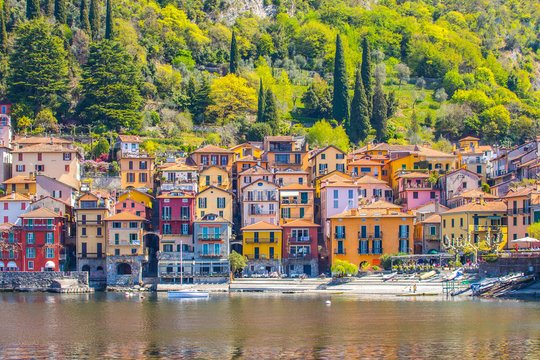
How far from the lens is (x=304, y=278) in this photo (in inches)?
3637

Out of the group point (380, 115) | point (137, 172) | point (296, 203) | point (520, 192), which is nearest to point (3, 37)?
point (137, 172)

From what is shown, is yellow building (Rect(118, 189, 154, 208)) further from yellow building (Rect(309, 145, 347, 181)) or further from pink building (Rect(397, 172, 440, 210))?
pink building (Rect(397, 172, 440, 210))

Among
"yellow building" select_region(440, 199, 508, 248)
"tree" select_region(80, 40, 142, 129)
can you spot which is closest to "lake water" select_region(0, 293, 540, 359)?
"yellow building" select_region(440, 199, 508, 248)

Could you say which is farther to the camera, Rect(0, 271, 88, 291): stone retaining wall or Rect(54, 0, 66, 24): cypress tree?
Rect(54, 0, 66, 24): cypress tree

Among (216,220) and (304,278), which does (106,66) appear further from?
(304,278)

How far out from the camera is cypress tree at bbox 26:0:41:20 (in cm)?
14925

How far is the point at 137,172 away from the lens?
→ 10725 centimetres

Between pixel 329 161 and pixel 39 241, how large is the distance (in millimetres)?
35010

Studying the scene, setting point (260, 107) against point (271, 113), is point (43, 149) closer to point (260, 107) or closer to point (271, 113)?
point (271, 113)

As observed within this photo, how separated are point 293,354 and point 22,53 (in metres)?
85.3

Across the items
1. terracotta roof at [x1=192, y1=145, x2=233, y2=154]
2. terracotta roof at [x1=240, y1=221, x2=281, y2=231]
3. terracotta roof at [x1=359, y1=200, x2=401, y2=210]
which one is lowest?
terracotta roof at [x1=240, y1=221, x2=281, y2=231]

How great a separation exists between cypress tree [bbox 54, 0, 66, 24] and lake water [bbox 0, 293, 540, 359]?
80.0m

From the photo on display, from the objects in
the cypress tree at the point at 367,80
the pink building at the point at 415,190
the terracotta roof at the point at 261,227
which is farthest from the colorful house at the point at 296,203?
the cypress tree at the point at 367,80

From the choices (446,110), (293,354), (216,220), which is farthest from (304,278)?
(446,110)
